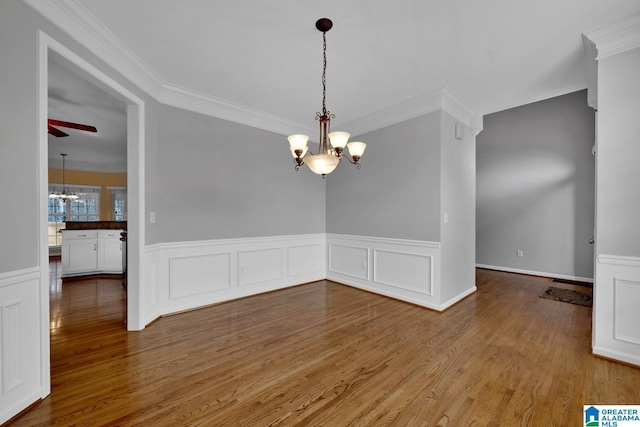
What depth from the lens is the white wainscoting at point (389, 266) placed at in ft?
11.8

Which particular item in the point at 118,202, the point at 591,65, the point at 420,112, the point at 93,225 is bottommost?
the point at 93,225

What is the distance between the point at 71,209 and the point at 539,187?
40.5 feet

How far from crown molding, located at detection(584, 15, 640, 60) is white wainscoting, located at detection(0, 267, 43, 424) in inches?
183

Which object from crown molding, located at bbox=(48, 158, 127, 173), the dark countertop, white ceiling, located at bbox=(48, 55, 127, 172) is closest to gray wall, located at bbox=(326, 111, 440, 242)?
white ceiling, located at bbox=(48, 55, 127, 172)

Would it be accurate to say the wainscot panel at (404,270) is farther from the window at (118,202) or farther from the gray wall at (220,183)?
the window at (118,202)

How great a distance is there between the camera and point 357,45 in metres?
2.48

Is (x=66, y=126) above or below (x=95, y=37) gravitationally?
below

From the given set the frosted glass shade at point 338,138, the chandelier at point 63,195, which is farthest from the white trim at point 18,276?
the chandelier at point 63,195

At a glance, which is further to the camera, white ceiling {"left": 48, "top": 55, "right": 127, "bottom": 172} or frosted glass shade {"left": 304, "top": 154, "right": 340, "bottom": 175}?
white ceiling {"left": 48, "top": 55, "right": 127, "bottom": 172}

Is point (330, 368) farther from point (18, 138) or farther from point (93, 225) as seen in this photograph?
point (93, 225)

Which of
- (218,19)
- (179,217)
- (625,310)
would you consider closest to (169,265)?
(179,217)

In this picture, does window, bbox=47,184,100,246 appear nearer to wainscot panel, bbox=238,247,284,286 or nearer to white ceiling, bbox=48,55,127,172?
white ceiling, bbox=48,55,127,172

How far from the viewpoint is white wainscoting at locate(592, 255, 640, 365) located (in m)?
2.23

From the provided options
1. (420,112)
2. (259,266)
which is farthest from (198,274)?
(420,112)
